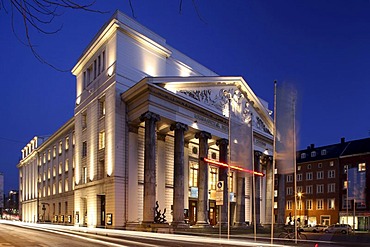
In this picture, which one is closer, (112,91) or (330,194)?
(112,91)

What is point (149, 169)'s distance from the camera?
40094 millimetres

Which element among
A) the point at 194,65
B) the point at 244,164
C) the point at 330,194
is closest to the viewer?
the point at 244,164

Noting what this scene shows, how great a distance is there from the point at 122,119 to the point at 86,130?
10.4 meters

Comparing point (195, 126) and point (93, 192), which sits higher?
point (195, 126)

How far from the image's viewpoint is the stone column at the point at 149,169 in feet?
129

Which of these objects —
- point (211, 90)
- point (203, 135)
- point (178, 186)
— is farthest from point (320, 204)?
point (178, 186)

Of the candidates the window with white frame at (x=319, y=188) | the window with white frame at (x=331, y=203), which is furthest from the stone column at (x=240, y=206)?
the window with white frame at (x=319, y=188)

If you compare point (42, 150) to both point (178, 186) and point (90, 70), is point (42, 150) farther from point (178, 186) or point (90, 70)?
point (178, 186)

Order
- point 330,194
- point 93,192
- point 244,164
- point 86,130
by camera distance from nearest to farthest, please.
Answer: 1. point 244,164
2. point 93,192
3. point 86,130
4. point 330,194

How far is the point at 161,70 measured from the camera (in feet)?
166

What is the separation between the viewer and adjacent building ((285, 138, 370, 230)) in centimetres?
8425

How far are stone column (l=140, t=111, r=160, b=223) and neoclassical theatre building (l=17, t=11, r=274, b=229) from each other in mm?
96

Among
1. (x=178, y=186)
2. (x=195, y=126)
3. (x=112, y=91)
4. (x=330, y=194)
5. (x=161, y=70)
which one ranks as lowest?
(x=330, y=194)

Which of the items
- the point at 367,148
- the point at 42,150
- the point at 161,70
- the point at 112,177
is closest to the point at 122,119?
the point at 112,177
